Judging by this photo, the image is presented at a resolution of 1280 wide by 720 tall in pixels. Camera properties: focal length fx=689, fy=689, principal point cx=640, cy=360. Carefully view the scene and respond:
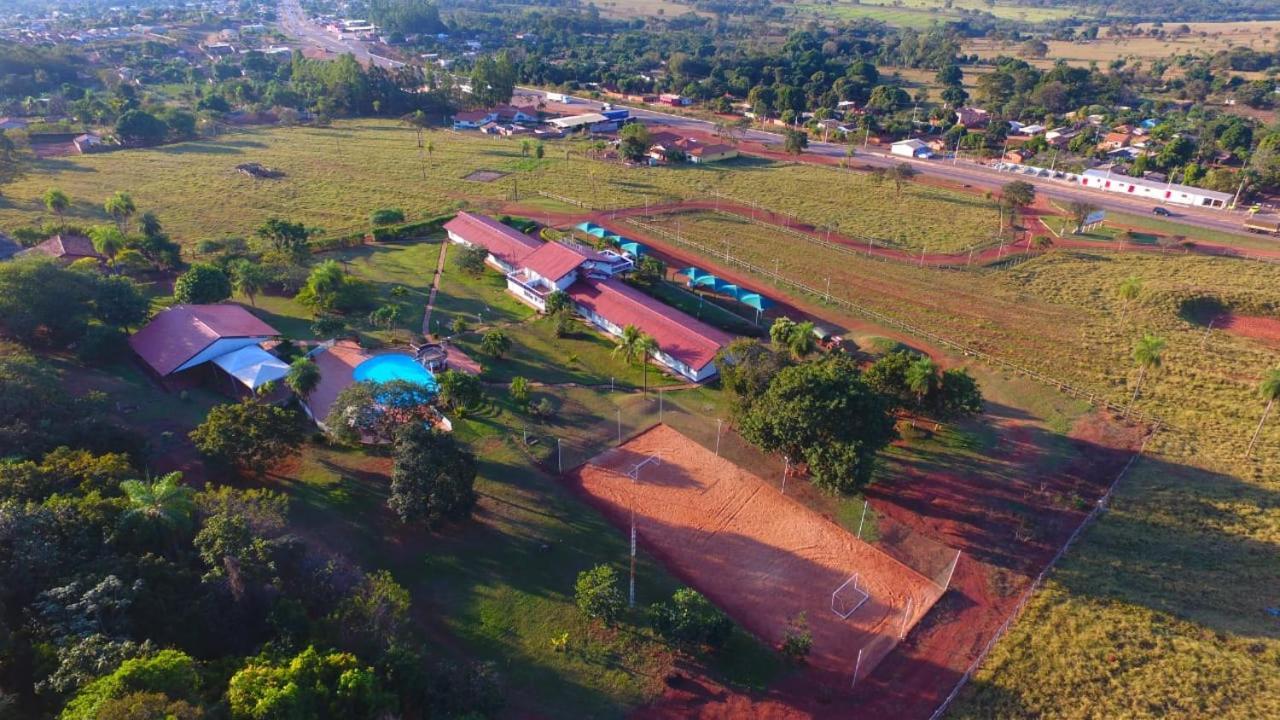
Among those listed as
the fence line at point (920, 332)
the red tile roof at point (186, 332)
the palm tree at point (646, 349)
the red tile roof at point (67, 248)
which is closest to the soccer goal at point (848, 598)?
the palm tree at point (646, 349)

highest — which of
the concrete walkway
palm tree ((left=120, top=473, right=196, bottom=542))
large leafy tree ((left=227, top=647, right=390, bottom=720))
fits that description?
palm tree ((left=120, top=473, right=196, bottom=542))

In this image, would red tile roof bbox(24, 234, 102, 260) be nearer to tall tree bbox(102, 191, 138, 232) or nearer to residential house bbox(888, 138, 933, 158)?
tall tree bbox(102, 191, 138, 232)

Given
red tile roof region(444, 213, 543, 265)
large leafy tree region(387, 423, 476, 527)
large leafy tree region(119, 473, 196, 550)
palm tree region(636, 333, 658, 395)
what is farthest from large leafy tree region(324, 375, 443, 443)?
red tile roof region(444, 213, 543, 265)

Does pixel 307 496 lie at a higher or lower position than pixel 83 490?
lower

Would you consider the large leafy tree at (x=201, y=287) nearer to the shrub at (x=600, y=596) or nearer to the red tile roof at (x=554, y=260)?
the red tile roof at (x=554, y=260)

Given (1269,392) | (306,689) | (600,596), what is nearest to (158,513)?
(306,689)

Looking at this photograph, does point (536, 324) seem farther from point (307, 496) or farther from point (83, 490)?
point (83, 490)

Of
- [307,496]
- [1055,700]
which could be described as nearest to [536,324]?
[307,496]
